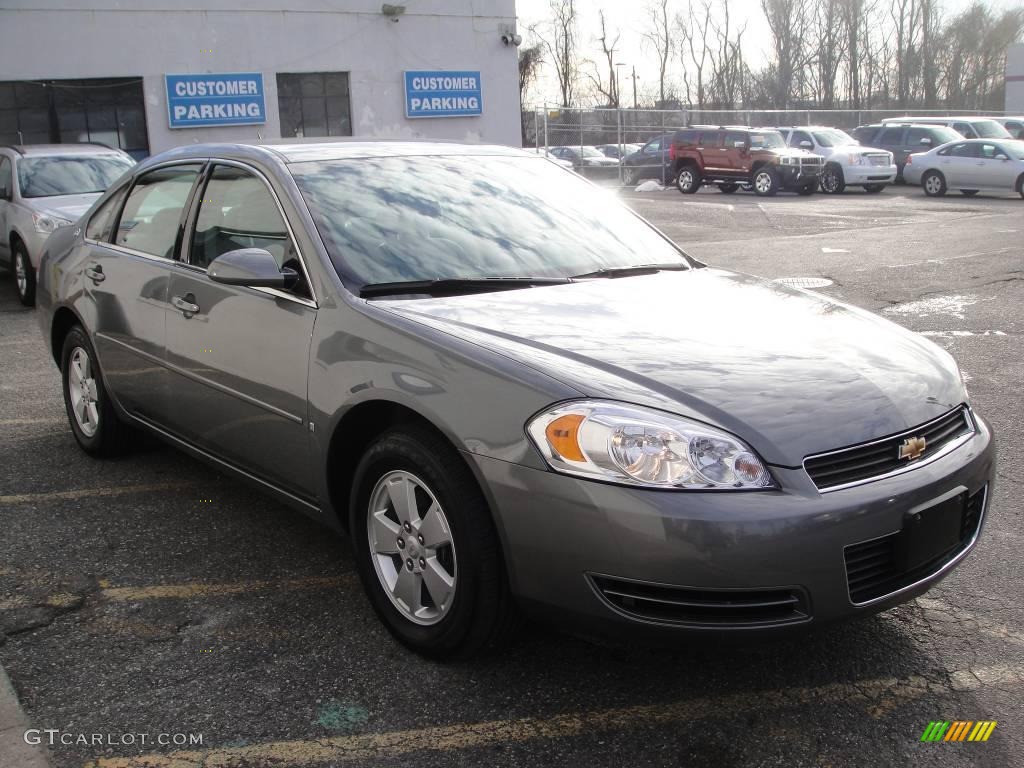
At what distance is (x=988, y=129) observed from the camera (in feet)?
93.2

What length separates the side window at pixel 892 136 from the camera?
28.3 meters

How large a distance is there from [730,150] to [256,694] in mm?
26005

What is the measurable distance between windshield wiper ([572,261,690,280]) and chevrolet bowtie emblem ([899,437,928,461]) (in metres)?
1.43

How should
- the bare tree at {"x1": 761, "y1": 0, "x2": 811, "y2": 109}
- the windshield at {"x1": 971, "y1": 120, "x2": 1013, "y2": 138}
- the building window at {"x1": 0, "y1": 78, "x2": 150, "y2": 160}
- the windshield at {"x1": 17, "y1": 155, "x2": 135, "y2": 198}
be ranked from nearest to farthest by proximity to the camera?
the windshield at {"x1": 17, "y1": 155, "x2": 135, "y2": 198} → the building window at {"x1": 0, "y1": 78, "x2": 150, "y2": 160} → the windshield at {"x1": 971, "y1": 120, "x2": 1013, "y2": 138} → the bare tree at {"x1": 761, "y1": 0, "x2": 811, "y2": 109}

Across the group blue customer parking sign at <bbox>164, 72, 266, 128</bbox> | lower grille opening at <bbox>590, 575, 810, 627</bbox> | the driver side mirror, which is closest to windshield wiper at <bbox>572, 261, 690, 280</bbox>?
the driver side mirror

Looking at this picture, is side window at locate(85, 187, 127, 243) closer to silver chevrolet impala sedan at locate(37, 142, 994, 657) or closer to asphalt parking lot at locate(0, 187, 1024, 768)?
silver chevrolet impala sedan at locate(37, 142, 994, 657)

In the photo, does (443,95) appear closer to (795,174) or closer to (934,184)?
(795,174)

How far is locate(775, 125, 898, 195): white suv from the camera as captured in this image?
1032 inches

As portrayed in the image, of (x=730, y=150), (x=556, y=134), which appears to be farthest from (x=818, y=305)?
(x=556, y=134)

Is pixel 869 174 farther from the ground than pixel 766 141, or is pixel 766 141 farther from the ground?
pixel 766 141

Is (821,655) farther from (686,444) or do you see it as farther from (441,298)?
(441,298)

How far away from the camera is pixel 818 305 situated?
3.93 metres

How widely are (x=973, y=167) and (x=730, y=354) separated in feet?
78.2

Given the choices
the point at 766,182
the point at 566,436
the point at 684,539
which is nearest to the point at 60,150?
the point at 566,436
